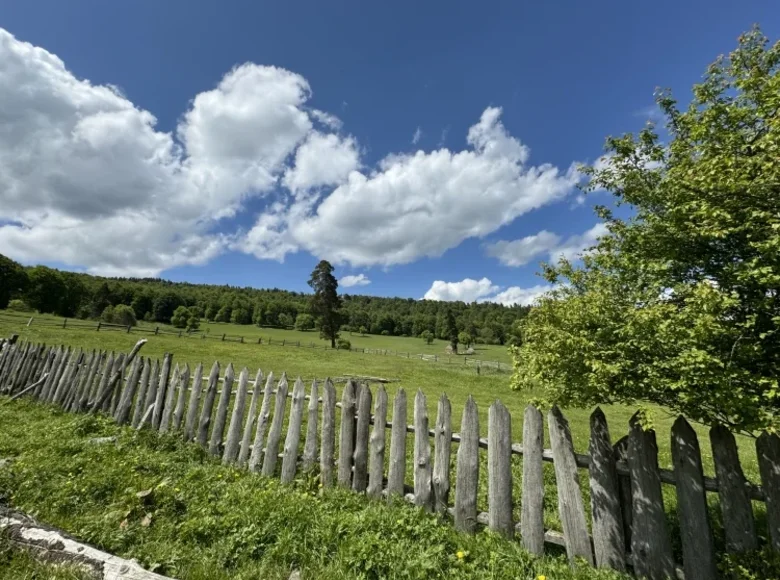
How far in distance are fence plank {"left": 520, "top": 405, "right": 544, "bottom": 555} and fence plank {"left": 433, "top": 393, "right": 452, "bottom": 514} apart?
3.00 feet

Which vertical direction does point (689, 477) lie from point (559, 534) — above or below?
above

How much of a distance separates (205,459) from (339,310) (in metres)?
43.5

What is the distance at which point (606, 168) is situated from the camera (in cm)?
559

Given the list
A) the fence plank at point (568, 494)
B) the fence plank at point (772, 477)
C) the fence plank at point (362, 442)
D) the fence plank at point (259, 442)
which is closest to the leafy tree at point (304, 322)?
the fence plank at point (259, 442)

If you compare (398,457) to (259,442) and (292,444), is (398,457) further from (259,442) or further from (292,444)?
(259,442)

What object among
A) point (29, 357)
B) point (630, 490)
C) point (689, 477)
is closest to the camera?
point (689, 477)

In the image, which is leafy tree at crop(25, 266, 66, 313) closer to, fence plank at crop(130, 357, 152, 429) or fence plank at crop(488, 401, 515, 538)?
fence plank at crop(130, 357, 152, 429)

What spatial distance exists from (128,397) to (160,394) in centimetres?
111

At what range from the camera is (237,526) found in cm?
384

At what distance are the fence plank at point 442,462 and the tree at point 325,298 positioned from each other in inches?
1721

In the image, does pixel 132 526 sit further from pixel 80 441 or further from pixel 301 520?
pixel 80 441

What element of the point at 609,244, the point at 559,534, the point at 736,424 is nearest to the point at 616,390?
the point at 736,424

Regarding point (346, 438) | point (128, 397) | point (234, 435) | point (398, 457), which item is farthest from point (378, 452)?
point (128, 397)

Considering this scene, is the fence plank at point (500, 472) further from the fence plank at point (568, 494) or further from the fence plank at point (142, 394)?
the fence plank at point (142, 394)
